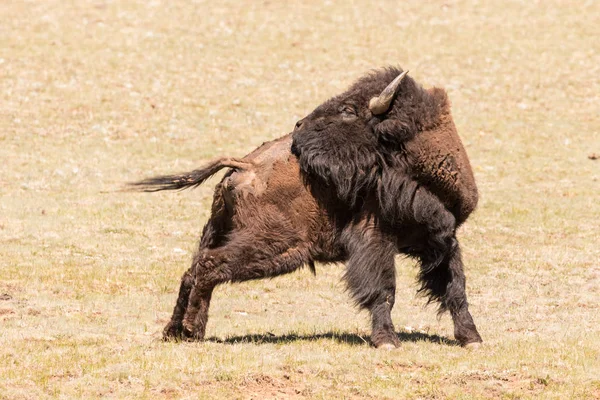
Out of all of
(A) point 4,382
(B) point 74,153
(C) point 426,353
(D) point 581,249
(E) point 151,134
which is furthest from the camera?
(E) point 151,134

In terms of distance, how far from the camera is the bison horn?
845 centimetres

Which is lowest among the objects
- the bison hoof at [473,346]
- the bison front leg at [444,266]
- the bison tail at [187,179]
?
the bison hoof at [473,346]

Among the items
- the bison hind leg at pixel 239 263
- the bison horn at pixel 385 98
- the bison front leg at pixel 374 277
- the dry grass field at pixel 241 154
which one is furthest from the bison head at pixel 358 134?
the dry grass field at pixel 241 154

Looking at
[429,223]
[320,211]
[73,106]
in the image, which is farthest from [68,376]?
[73,106]

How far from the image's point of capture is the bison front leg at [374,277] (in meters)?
8.57

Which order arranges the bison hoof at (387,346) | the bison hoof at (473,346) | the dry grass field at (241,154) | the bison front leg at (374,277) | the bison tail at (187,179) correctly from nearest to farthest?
the dry grass field at (241,154)
the bison hoof at (387,346)
the bison front leg at (374,277)
the bison hoof at (473,346)
the bison tail at (187,179)

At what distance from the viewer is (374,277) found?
337 inches

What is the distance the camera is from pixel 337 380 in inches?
291

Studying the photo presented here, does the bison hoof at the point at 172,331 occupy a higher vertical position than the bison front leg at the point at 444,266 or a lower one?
lower

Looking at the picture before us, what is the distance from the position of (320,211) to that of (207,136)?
12.6 meters

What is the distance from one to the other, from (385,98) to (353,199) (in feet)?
3.02

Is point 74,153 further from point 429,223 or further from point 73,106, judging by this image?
point 429,223

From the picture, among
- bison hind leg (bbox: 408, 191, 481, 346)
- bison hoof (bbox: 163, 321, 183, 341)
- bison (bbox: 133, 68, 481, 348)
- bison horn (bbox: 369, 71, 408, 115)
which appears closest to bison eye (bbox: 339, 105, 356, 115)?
bison (bbox: 133, 68, 481, 348)

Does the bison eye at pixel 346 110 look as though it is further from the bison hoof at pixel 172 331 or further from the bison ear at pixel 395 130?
the bison hoof at pixel 172 331
